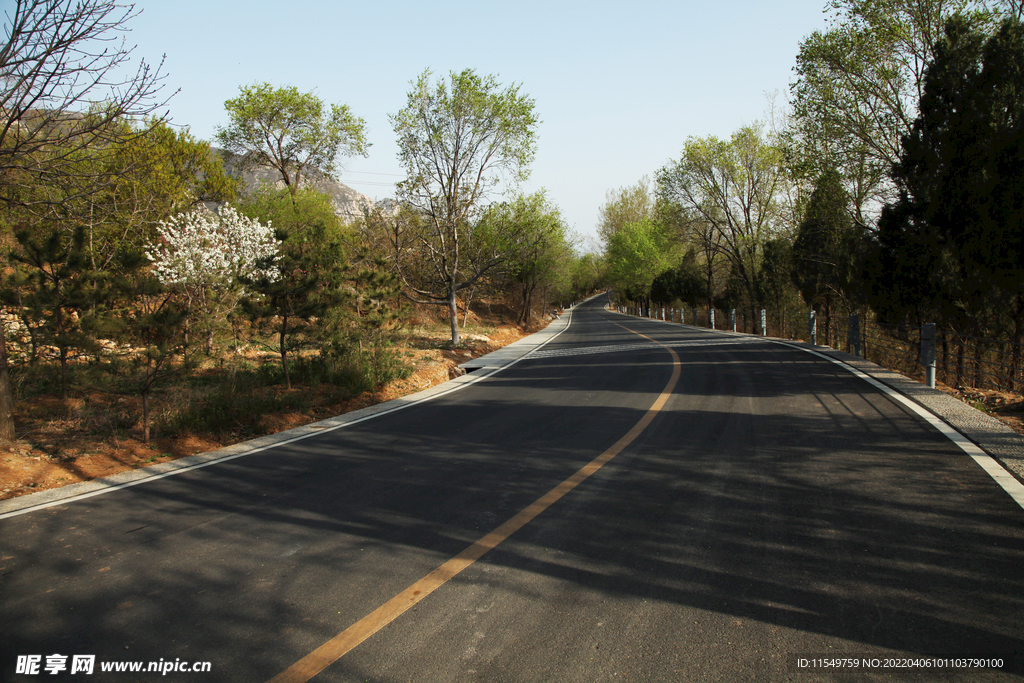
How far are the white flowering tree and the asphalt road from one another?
12769 mm

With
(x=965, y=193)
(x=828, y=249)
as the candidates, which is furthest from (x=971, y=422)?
(x=828, y=249)

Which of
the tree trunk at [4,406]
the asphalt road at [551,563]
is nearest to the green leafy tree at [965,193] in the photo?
the asphalt road at [551,563]

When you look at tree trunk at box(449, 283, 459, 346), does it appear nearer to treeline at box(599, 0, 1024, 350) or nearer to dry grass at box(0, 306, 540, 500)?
dry grass at box(0, 306, 540, 500)

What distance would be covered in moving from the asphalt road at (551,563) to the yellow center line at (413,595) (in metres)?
0.02

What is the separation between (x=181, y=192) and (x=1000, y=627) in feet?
79.5

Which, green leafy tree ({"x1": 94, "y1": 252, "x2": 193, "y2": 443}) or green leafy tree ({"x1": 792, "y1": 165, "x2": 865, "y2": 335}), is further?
green leafy tree ({"x1": 792, "y1": 165, "x2": 865, "y2": 335})

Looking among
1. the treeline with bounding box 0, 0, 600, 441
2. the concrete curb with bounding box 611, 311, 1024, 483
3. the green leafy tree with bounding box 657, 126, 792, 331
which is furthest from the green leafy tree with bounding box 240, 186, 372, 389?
the green leafy tree with bounding box 657, 126, 792, 331

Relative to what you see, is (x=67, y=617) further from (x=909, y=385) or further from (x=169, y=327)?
(x=909, y=385)

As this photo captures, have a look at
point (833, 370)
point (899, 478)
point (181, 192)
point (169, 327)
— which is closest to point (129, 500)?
point (169, 327)

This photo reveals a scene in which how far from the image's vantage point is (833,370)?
1209 centimetres

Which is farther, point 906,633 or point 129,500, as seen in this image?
point 129,500

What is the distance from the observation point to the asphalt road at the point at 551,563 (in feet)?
9.31

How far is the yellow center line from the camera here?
112 inches

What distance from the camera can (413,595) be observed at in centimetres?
345
